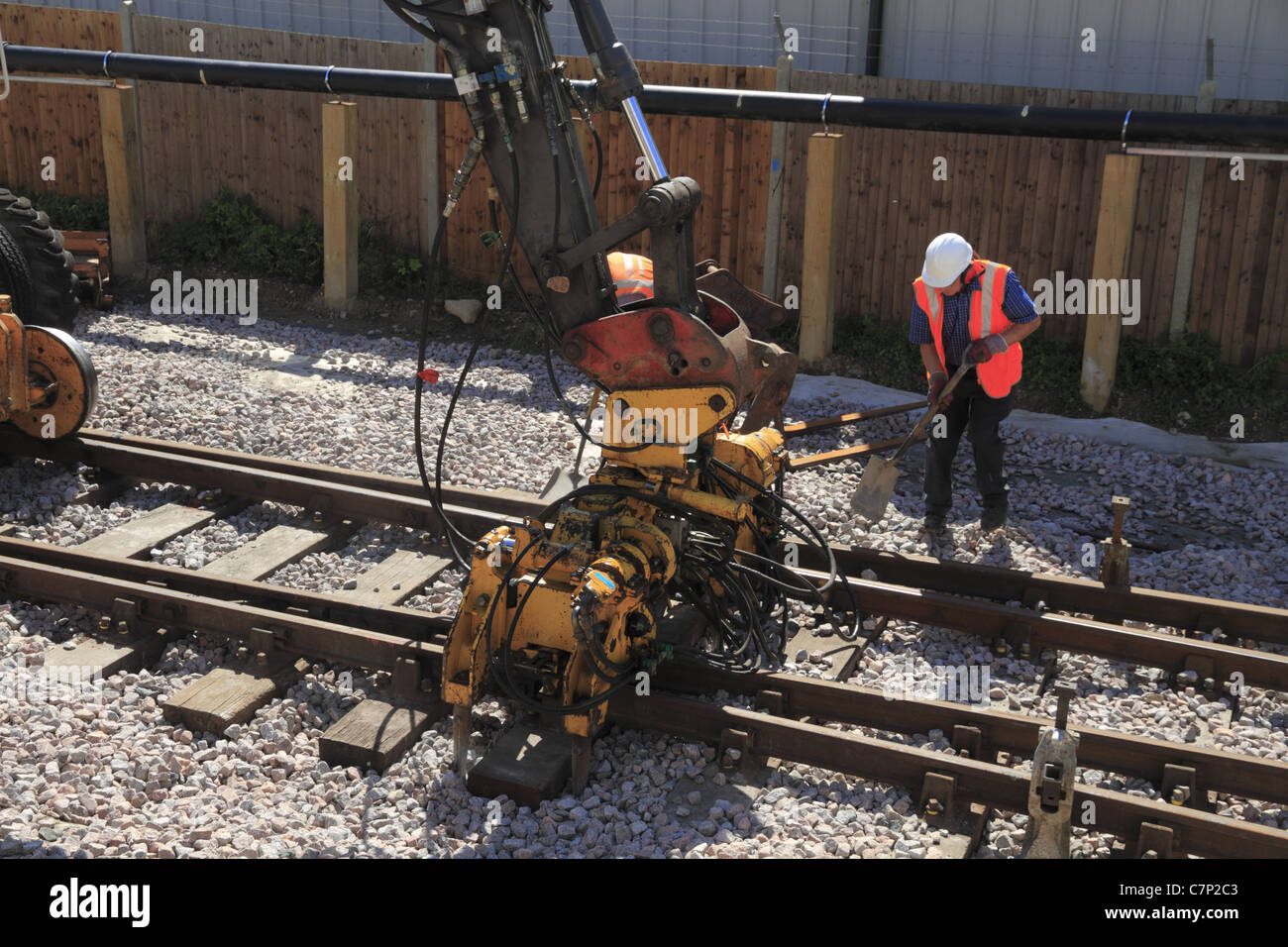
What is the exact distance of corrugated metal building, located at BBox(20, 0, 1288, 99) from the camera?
1232 cm

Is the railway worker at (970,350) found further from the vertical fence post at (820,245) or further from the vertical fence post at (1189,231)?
the vertical fence post at (1189,231)

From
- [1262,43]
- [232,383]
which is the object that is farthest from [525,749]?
→ [1262,43]

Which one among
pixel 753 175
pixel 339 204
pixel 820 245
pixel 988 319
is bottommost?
pixel 988 319

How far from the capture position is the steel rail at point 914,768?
15.4 feet

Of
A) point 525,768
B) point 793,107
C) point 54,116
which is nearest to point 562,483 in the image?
point 525,768

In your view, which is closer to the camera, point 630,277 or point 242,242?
point 630,277

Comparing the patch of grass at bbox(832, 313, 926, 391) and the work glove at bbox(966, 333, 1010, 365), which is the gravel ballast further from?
the patch of grass at bbox(832, 313, 926, 391)

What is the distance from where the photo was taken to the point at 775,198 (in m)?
12.2

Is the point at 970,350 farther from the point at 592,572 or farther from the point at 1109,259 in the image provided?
the point at 1109,259

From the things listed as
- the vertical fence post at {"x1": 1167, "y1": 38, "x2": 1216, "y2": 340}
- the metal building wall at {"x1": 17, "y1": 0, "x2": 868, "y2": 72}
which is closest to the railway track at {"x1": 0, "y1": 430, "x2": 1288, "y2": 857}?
the vertical fence post at {"x1": 1167, "y1": 38, "x2": 1216, "y2": 340}

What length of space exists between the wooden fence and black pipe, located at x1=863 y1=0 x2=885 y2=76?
2.33m

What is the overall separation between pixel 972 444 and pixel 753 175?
17.9ft

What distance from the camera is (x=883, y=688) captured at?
20.0 feet
